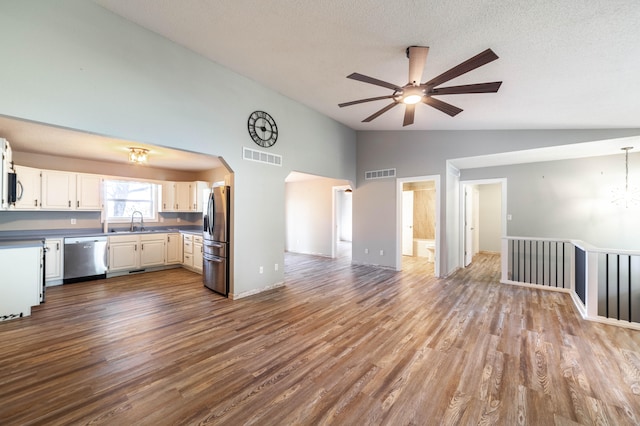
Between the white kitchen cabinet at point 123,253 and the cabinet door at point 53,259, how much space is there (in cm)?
75

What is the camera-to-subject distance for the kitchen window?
231 inches

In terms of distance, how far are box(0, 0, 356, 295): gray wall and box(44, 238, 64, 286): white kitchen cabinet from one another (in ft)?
11.3

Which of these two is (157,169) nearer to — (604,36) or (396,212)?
(396,212)

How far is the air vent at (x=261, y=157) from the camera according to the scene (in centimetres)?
419

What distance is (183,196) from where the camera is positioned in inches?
261

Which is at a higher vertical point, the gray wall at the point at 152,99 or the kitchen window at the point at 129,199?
the gray wall at the point at 152,99

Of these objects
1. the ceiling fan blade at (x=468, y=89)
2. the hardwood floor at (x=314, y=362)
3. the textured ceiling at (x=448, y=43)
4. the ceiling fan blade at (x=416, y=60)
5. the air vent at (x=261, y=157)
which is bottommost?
the hardwood floor at (x=314, y=362)

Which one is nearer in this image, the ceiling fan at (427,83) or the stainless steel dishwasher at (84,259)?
the ceiling fan at (427,83)

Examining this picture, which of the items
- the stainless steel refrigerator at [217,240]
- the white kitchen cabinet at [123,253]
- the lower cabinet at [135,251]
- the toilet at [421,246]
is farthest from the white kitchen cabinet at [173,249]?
the toilet at [421,246]

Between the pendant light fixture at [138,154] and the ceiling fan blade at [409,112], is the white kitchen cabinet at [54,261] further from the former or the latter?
the ceiling fan blade at [409,112]

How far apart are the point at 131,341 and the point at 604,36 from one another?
17.6 ft

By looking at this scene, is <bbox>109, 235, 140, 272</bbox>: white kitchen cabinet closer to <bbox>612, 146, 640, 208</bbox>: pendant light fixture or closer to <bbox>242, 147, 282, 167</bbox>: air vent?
<bbox>242, 147, 282, 167</bbox>: air vent

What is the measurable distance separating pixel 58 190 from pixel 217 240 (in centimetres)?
355

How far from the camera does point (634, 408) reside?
6.01 ft
